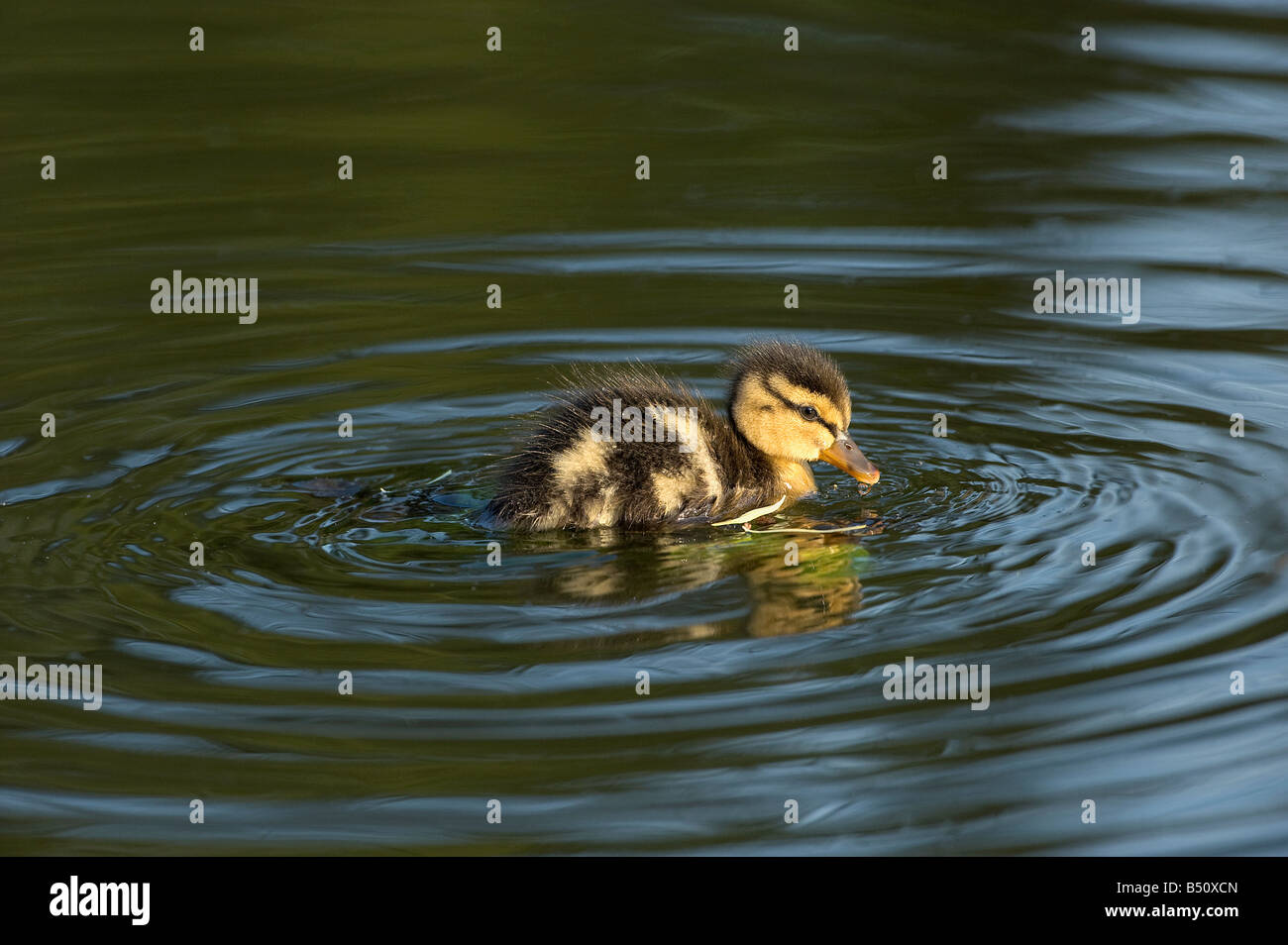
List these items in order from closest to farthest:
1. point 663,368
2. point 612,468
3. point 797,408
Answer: point 612,468
point 797,408
point 663,368

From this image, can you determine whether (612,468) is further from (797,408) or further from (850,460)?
(850,460)

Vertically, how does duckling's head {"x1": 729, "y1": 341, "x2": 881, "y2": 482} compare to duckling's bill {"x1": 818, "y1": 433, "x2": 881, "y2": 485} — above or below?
above

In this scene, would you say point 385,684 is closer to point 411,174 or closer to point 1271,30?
point 411,174

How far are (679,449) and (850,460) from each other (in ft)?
2.28

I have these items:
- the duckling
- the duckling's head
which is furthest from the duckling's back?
the duckling's head

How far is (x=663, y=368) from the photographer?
8188 mm

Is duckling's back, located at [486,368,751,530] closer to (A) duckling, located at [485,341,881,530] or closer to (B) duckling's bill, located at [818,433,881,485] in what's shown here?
(A) duckling, located at [485,341,881,530]

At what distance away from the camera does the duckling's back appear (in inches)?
248

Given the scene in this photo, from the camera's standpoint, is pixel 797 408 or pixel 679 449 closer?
pixel 679 449

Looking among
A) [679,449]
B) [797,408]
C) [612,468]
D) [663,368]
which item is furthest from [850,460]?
[663,368]

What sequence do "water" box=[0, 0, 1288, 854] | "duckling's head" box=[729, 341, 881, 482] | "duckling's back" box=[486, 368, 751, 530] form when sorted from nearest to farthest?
"water" box=[0, 0, 1288, 854], "duckling's back" box=[486, 368, 751, 530], "duckling's head" box=[729, 341, 881, 482]

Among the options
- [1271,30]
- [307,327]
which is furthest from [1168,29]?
[307,327]

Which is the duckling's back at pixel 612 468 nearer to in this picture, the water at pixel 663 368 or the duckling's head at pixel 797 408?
the water at pixel 663 368

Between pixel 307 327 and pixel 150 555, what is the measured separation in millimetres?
2875
